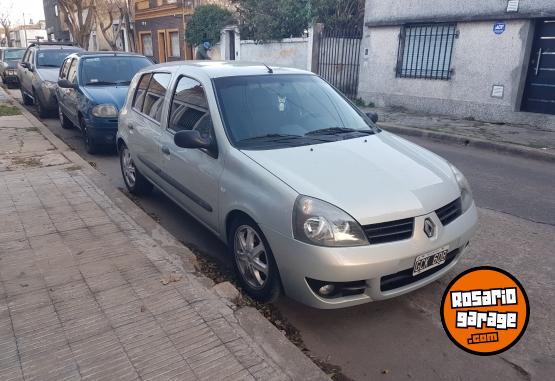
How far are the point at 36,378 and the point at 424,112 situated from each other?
12.2 metres

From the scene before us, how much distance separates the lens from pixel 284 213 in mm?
3021

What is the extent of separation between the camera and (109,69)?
8992mm

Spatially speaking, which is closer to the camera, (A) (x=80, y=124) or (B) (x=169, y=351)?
(B) (x=169, y=351)

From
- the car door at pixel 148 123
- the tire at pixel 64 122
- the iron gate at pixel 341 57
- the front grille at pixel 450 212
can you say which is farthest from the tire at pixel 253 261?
the iron gate at pixel 341 57

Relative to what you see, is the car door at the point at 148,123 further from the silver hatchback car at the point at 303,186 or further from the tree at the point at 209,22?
the tree at the point at 209,22

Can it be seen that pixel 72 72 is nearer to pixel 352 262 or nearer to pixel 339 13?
pixel 352 262

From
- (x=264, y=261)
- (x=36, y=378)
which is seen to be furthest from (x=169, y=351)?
(x=264, y=261)

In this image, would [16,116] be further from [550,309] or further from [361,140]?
[550,309]

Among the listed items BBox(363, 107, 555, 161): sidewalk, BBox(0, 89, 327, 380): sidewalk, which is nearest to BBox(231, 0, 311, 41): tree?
BBox(363, 107, 555, 161): sidewalk

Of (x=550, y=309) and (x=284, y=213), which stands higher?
(x=284, y=213)

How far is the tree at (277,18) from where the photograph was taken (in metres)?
17.7

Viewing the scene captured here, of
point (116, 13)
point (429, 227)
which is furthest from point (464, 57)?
point (116, 13)

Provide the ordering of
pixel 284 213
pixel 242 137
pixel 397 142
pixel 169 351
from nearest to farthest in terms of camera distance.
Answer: pixel 169 351 → pixel 284 213 → pixel 242 137 → pixel 397 142

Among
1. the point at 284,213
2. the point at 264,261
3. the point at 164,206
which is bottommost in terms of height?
the point at 164,206
